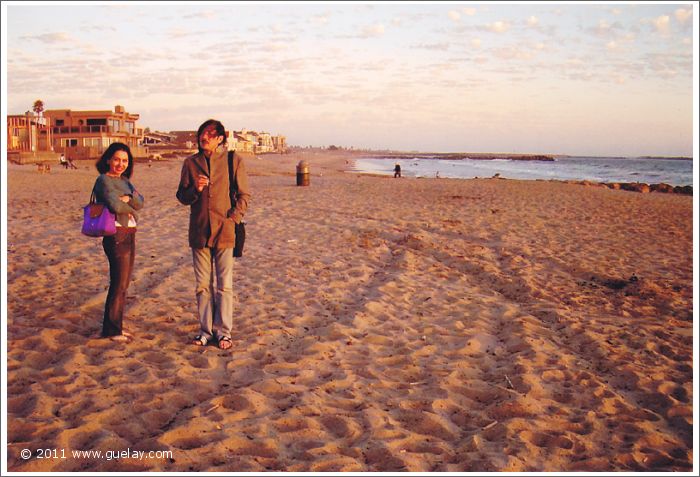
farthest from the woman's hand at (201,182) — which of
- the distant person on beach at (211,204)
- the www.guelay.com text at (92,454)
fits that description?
the www.guelay.com text at (92,454)

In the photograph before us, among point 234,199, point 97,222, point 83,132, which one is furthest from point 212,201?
point 83,132

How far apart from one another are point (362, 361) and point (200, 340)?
1.55 m

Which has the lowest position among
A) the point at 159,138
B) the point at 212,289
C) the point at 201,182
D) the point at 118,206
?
the point at 212,289

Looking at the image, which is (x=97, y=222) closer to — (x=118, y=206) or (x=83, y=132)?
(x=118, y=206)

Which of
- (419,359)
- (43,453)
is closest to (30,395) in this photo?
(43,453)

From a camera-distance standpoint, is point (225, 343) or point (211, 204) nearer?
point (211, 204)

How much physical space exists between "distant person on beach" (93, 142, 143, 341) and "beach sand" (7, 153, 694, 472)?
59 centimetres

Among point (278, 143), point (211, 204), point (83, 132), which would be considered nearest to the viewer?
point (211, 204)

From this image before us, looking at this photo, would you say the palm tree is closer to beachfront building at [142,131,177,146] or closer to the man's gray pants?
beachfront building at [142,131,177,146]

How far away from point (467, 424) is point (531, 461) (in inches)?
20.8

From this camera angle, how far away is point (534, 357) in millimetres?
4867

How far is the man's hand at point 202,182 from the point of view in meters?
4.56

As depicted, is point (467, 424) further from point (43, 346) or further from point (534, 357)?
point (43, 346)

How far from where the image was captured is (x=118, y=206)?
15.0 ft
